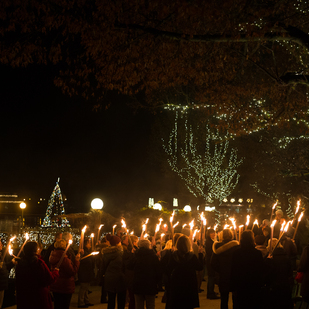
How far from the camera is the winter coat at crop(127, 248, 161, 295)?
6273 mm

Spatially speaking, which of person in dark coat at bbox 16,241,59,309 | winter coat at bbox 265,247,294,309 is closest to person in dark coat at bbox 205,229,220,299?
winter coat at bbox 265,247,294,309

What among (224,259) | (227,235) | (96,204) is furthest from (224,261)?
(96,204)

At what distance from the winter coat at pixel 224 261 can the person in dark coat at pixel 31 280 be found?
295 cm

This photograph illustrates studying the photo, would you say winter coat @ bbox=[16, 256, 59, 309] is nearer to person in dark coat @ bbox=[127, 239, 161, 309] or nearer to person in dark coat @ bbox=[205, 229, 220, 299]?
person in dark coat @ bbox=[127, 239, 161, 309]

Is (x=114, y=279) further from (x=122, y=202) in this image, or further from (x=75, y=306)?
Answer: (x=122, y=202)

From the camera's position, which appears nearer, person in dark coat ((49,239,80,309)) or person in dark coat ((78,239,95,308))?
person in dark coat ((49,239,80,309))

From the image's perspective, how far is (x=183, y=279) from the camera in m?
5.59

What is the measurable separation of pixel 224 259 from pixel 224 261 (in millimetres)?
37

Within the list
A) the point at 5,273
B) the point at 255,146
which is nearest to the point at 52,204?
the point at 255,146

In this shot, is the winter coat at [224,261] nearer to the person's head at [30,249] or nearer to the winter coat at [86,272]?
the person's head at [30,249]

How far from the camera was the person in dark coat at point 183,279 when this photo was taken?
558cm

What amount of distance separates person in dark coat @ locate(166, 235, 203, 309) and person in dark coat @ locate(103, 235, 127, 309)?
1.50 metres

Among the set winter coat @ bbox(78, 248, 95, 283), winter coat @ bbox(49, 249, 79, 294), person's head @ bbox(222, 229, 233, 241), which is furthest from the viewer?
winter coat @ bbox(78, 248, 95, 283)

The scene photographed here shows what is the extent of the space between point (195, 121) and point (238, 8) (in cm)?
2143
